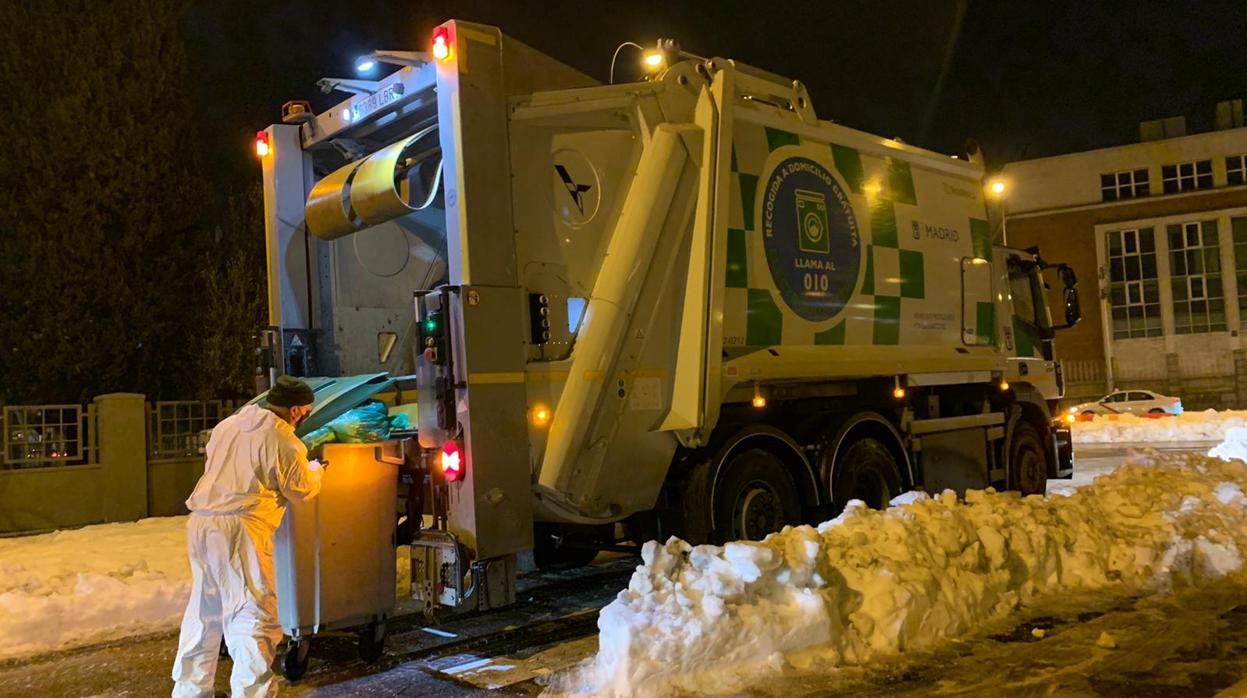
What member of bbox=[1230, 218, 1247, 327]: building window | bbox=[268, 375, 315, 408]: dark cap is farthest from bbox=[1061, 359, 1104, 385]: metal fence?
bbox=[268, 375, 315, 408]: dark cap

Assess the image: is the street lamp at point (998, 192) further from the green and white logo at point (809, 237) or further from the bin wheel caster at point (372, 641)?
the bin wheel caster at point (372, 641)

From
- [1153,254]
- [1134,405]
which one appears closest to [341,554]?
[1134,405]

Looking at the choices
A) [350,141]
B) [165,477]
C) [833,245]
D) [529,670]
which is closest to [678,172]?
[833,245]

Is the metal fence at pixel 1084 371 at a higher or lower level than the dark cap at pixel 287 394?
lower

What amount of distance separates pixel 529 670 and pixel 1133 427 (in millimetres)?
21040

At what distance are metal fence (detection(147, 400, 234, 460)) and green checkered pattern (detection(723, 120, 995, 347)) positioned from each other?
8362mm

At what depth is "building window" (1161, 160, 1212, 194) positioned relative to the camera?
35406 millimetres

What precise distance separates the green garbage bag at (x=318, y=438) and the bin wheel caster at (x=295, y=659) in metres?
1.08

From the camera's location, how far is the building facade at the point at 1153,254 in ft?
113

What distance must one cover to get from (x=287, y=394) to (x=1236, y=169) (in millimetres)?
39567

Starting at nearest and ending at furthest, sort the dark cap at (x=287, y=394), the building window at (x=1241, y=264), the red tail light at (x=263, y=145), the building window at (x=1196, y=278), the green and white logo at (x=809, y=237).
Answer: the dark cap at (x=287, y=394)
the green and white logo at (x=809, y=237)
the red tail light at (x=263, y=145)
the building window at (x=1241, y=264)
the building window at (x=1196, y=278)

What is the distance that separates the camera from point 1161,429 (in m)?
21.2

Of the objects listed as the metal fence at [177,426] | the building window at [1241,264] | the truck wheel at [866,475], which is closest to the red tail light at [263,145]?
A: the truck wheel at [866,475]

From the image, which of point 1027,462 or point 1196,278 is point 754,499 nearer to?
point 1027,462
